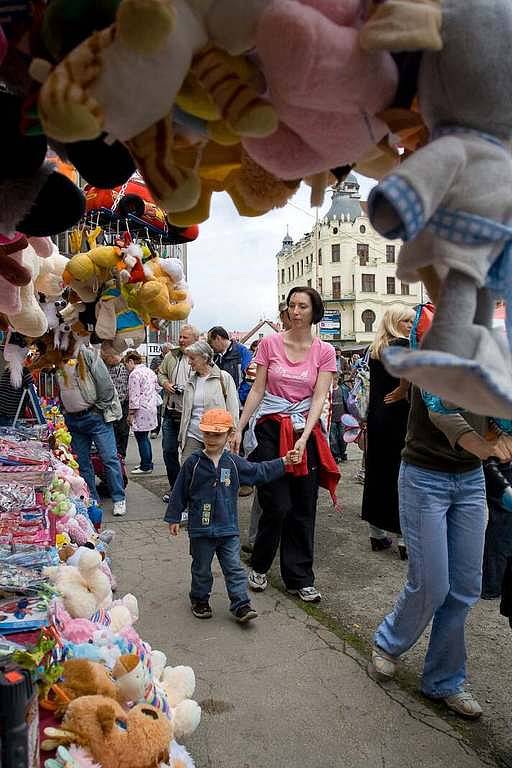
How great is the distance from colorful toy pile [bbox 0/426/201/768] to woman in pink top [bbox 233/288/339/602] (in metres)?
1.64

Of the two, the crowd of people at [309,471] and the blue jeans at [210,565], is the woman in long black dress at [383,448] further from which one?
the blue jeans at [210,565]

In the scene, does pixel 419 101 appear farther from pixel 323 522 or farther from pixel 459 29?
pixel 323 522

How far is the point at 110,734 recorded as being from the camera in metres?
1.66

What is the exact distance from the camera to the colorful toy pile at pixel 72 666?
157 cm

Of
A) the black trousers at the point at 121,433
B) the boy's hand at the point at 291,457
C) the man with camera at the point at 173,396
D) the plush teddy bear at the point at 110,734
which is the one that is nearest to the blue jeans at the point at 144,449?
the black trousers at the point at 121,433

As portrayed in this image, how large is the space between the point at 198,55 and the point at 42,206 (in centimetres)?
Answer: 52

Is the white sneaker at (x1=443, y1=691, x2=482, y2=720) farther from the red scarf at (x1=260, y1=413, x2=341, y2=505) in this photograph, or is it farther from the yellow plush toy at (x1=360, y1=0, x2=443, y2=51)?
the yellow plush toy at (x1=360, y1=0, x2=443, y2=51)

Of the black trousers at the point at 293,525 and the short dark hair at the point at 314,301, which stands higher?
the short dark hair at the point at 314,301

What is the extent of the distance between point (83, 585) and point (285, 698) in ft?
3.99

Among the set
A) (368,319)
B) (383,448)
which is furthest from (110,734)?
(368,319)

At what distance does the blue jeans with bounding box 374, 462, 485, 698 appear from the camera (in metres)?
2.70

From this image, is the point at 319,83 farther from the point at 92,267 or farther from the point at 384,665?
the point at 384,665

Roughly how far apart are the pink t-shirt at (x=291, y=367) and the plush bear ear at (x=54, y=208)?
2865mm

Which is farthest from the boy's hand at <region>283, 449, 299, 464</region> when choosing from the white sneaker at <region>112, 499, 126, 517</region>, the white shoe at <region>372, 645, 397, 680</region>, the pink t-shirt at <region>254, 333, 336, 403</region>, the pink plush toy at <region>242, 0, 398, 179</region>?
the white sneaker at <region>112, 499, 126, 517</region>
